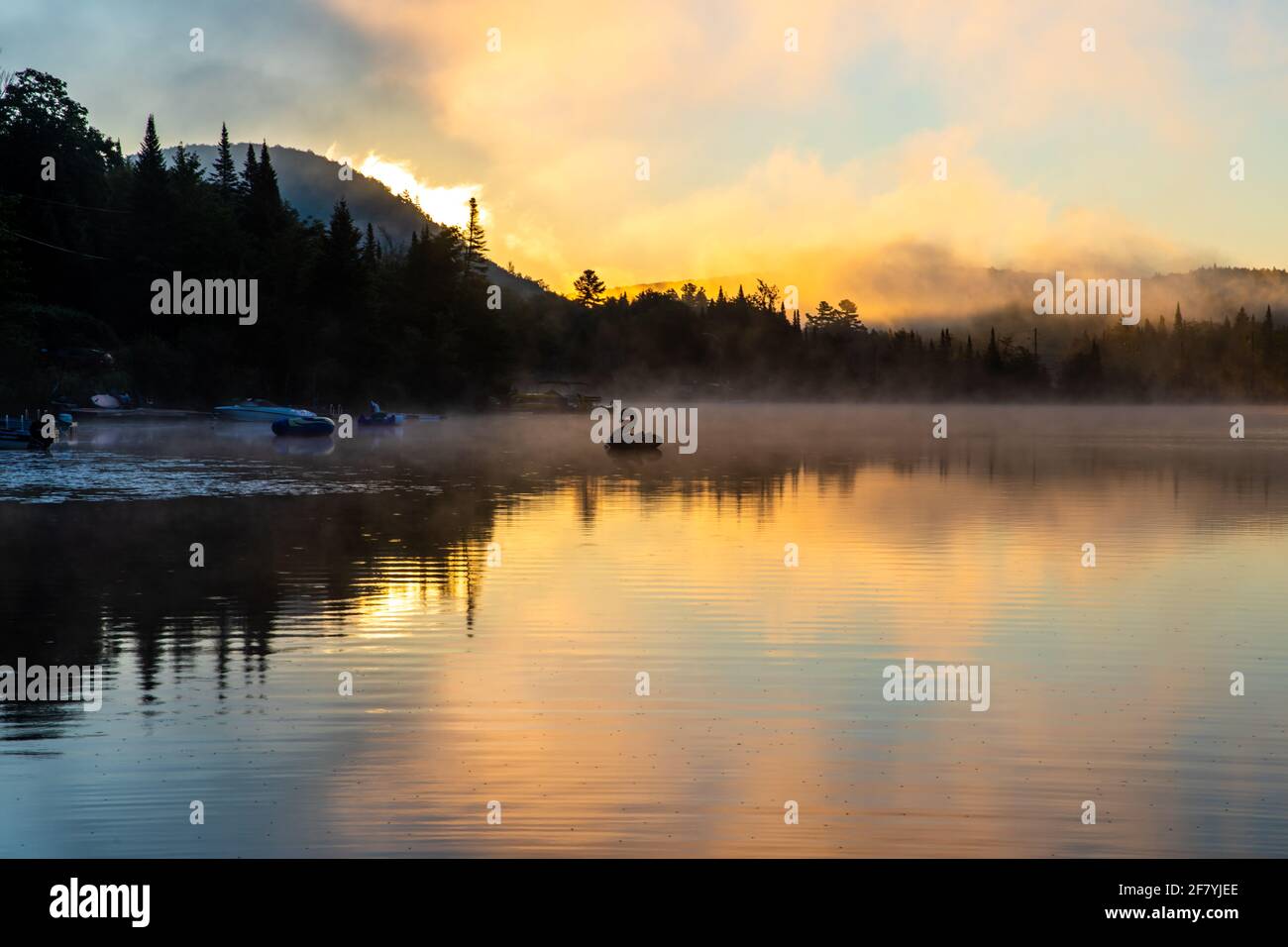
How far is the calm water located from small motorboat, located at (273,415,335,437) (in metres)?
70.0

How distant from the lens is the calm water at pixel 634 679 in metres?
15.4

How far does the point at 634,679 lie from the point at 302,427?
105m

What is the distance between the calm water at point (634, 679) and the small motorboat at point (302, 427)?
7000 centimetres

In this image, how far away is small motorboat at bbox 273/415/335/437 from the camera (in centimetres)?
12288

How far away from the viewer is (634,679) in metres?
23.1
